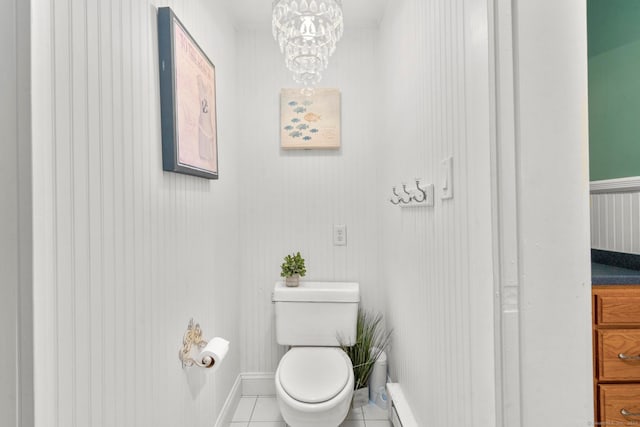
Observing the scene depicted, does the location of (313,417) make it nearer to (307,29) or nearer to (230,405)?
(230,405)

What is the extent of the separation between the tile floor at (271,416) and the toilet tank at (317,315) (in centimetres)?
40

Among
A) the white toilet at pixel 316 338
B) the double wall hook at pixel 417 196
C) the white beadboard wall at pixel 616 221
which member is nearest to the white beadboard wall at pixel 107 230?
the white toilet at pixel 316 338

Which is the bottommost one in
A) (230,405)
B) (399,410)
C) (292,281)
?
(230,405)

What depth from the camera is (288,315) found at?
204cm

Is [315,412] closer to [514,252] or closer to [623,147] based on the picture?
[514,252]

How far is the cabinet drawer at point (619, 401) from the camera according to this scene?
127 centimetres

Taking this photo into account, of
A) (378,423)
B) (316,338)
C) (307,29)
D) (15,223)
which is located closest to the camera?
(15,223)

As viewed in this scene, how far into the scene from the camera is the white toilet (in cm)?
160

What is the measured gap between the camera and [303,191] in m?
2.27

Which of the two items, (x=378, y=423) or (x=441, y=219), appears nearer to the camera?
(x=441, y=219)

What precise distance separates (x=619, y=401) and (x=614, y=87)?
1.44 meters

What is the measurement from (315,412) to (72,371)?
1.07m

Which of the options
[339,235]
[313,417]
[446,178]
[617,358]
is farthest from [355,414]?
[446,178]

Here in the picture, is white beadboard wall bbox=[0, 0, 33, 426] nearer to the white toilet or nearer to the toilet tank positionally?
the white toilet
